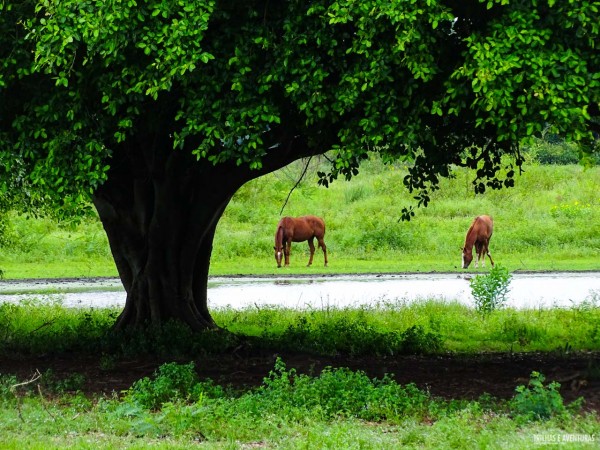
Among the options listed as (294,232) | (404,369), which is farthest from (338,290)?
(404,369)

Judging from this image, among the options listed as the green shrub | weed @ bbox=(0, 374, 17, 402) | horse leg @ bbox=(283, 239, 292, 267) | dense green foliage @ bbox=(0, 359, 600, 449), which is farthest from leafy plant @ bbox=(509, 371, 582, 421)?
horse leg @ bbox=(283, 239, 292, 267)

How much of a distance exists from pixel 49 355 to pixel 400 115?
6703 mm

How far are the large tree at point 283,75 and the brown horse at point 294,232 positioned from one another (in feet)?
59.2

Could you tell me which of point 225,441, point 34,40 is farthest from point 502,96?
point 34,40

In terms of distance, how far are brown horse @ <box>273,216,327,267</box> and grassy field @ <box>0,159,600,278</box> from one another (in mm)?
606

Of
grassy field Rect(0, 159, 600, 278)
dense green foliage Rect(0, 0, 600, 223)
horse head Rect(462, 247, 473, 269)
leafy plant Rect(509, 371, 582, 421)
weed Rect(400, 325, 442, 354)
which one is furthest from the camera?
grassy field Rect(0, 159, 600, 278)

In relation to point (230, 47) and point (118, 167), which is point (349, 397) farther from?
point (118, 167)

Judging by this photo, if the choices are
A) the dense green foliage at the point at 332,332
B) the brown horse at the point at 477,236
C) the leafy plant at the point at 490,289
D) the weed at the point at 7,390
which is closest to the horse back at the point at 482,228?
the brown horse at the point at 477,236

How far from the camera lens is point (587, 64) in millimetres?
9836

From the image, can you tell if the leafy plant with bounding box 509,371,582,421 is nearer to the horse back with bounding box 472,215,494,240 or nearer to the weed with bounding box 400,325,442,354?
the weed with bounding box 400,325,442,354

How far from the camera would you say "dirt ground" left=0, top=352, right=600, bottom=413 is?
37.0 ft

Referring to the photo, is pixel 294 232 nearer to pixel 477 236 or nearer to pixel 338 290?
pixel 477 236

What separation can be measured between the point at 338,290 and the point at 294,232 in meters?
7.78

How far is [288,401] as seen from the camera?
9.89m
